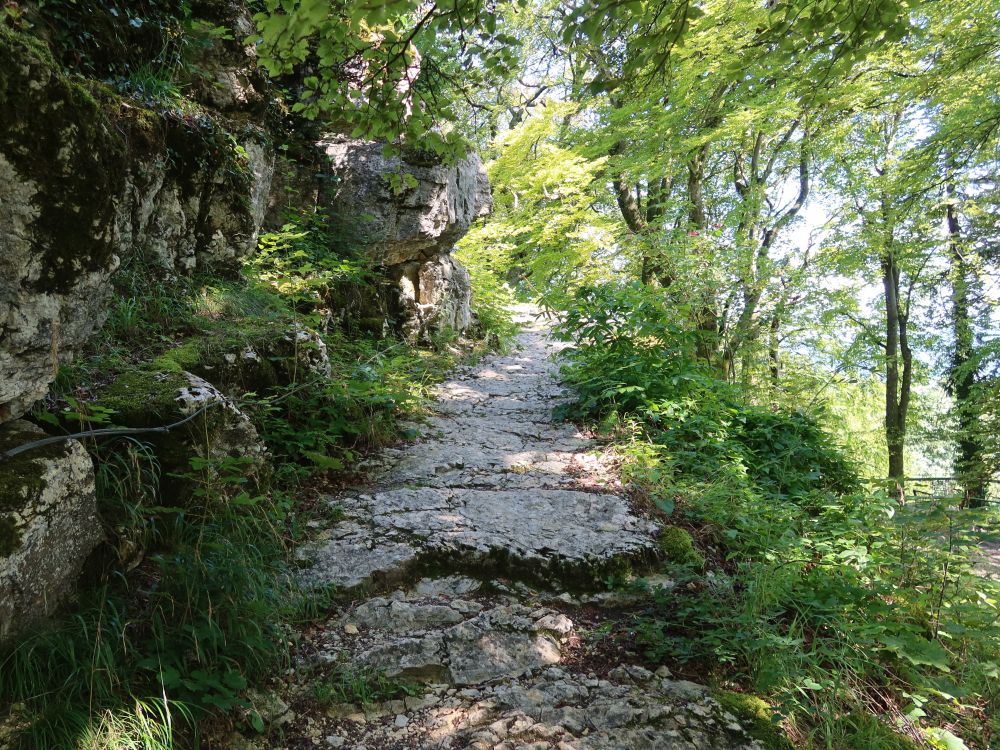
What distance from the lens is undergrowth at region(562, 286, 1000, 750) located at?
2281 mm

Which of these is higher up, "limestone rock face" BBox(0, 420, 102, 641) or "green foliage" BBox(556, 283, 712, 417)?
"green foliage" BBox(556, 283, 712, 417)

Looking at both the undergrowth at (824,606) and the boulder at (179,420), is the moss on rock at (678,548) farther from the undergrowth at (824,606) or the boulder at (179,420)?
the boulder at (179,420)

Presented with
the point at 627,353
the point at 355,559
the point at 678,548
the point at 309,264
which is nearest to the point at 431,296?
the point at 309,264

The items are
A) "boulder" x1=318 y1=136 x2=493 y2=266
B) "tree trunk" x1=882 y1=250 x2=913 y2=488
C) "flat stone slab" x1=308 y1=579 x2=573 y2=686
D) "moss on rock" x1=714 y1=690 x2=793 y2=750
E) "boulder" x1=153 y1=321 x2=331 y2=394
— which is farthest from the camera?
"tree trunk" x1=882 y1=250 x2=913 y2=488

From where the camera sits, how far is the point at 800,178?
13656 millimetres

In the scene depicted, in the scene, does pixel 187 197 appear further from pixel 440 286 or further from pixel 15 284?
pixel 440 286

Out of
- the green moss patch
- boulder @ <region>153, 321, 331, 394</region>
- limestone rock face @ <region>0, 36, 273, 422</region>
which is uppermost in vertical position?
limestone rock face @ <region>0, 36, 273, 422</region>

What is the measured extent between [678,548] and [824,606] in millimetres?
952

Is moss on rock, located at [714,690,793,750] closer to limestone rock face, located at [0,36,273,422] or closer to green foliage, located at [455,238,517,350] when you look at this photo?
limestone rock face, located at [0,36,273,422]

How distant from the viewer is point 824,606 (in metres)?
2.78

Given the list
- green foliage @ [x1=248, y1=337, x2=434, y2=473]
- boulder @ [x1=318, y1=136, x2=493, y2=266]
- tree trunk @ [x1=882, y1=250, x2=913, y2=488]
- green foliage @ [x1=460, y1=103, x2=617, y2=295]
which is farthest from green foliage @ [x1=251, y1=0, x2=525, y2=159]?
tree trunk @ [x1=882, y1=250, x2=913, y2=488]

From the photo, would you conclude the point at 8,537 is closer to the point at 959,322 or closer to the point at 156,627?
the point at 156,627

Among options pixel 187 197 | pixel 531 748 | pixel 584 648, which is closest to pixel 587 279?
pixel 187 197

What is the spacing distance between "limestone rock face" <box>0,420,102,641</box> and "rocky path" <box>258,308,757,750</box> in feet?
3.39
